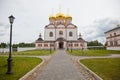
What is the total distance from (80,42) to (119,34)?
2158 cm

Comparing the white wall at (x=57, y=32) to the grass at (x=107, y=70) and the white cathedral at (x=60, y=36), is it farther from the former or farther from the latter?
the grass at (x=107, y=70)

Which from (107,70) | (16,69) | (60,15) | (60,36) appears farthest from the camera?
(60,15)

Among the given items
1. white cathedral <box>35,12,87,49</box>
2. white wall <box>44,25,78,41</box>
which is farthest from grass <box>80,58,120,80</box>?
white wall <box>44,25,78,41</box>

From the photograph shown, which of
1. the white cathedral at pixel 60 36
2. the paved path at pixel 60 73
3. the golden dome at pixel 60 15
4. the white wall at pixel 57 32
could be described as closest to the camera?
the paved path at pixel 60 73

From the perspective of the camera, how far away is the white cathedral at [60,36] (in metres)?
57.4

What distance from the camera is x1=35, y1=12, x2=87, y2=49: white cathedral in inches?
2261

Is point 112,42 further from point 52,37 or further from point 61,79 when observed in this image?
point 61,79

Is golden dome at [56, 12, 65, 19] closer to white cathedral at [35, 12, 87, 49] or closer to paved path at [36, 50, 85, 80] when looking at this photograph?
white cathedral at [35, 12, 87, 49]

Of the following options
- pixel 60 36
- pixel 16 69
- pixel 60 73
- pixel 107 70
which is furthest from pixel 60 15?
pixel 60 73

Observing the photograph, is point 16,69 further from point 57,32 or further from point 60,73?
point 57,32

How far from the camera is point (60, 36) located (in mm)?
59625

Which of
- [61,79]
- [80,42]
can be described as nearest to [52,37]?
[80,42]

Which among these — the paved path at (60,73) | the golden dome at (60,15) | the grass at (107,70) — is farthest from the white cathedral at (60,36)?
the paved path at (60,73)

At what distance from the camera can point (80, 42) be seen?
57.9 m
